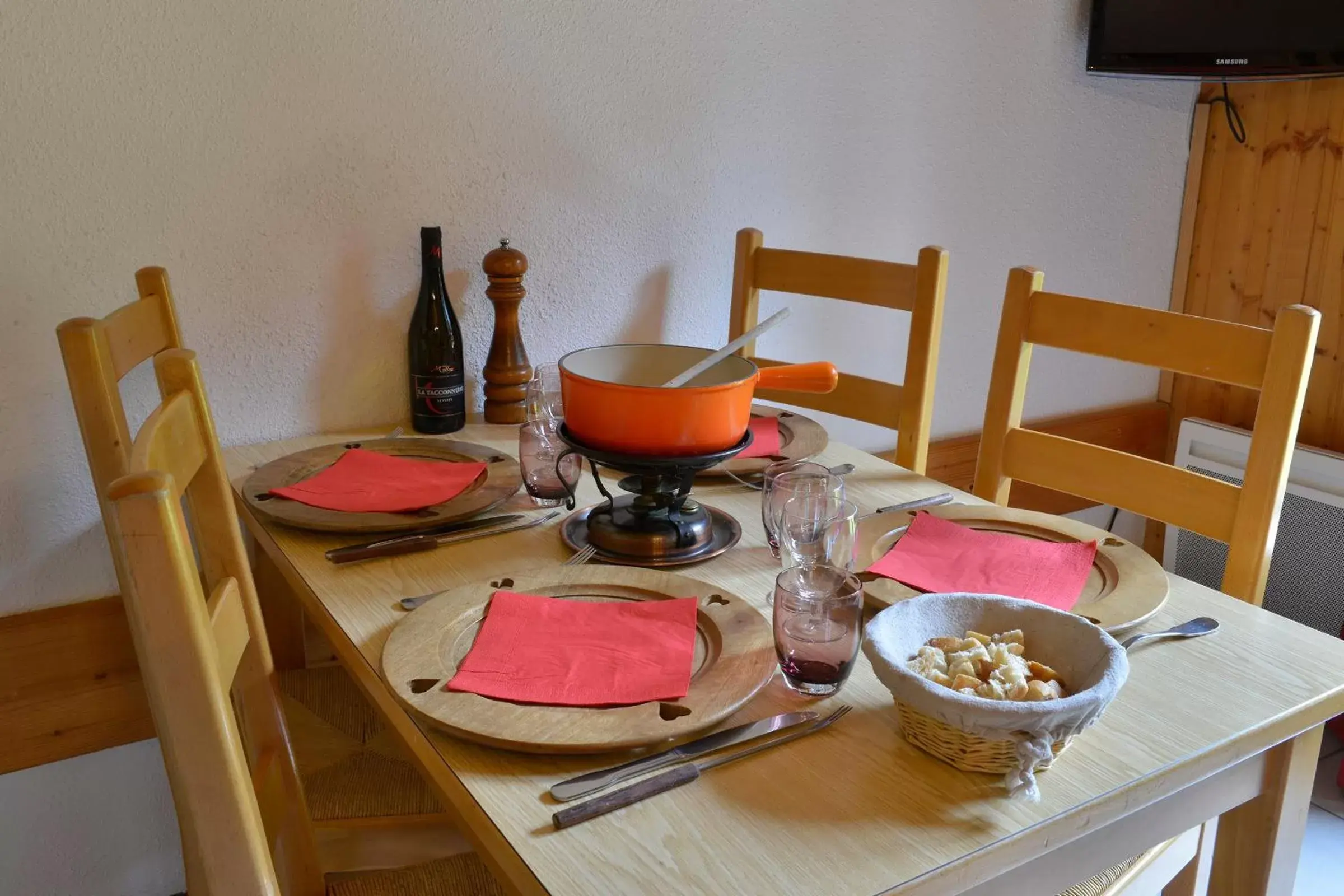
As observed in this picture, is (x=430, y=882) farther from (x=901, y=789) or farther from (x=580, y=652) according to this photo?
(x=901, y=789)

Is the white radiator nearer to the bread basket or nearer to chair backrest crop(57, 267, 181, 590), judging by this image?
the bread basket

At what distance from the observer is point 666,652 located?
97 centimetres

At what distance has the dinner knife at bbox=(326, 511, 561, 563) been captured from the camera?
1.21 metres

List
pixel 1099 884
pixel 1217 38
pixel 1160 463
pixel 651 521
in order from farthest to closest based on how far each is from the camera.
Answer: pixel 1217 38 → pixel 1160 463 → pixel 651 521 → pixel 1099 884

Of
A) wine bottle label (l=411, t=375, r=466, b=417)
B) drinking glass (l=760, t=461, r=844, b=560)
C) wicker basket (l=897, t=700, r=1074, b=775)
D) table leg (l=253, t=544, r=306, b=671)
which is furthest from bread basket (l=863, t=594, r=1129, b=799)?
table leg (l=253, t=544, r=306, b=671)

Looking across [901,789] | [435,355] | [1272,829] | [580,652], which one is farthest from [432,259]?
[1272,829]

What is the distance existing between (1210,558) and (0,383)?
2496mm

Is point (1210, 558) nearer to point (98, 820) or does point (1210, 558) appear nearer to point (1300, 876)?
point (1300, 876)

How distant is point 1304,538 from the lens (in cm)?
243

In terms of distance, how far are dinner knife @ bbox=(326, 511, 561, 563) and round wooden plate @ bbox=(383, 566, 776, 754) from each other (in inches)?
6.3

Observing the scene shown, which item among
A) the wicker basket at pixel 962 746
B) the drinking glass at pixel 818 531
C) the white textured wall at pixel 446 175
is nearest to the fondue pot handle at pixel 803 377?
the drinking glass at pixel 818 531

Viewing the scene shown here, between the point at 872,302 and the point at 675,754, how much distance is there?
112cm

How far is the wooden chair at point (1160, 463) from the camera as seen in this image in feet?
4.17

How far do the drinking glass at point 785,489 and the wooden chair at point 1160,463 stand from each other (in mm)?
462
